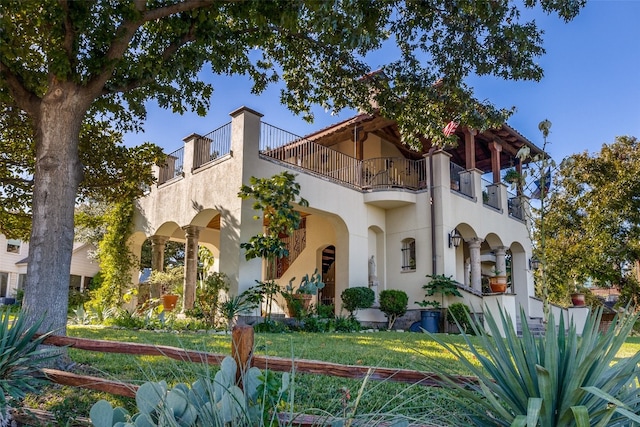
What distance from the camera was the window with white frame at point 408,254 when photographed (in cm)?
1498

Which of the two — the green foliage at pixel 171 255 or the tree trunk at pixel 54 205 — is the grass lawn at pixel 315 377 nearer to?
the tree trunk at pixel 54 205

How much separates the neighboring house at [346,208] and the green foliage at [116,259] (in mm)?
491

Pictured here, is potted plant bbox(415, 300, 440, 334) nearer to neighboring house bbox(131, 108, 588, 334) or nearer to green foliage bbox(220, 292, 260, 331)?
neighboring house bbox(131, 108, 588, 334)

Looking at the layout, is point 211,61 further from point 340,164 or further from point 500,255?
point 500,255

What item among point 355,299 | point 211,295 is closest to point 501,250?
point 355,299

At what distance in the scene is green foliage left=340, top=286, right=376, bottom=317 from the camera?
13.2m

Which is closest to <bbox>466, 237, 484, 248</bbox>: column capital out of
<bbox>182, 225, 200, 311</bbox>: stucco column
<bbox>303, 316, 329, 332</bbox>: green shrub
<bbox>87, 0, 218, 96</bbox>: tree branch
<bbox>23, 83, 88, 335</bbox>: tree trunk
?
<bbox>303, 316, 329, 332</bbox>: green shrub

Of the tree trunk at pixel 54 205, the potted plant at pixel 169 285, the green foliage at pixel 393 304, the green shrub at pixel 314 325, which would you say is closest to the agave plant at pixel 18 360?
the tree trunk at pixel 54 205

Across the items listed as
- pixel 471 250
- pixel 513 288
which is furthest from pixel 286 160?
pixel 513 288

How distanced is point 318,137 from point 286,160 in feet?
10.8

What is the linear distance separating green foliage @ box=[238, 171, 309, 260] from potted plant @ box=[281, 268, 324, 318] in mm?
1019

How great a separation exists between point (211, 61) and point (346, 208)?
22.7ft

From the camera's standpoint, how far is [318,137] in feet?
55.2

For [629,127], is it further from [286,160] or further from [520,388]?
[520,388]
